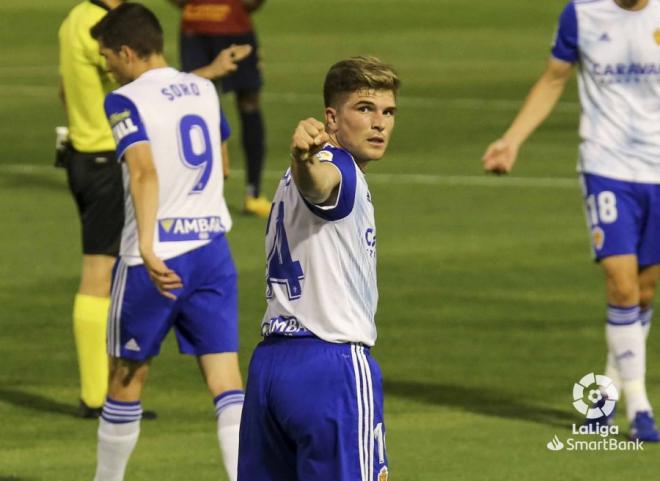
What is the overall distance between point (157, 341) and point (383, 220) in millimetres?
9204

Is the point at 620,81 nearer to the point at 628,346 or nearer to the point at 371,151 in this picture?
the point at 628,346

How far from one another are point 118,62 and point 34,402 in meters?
3.00

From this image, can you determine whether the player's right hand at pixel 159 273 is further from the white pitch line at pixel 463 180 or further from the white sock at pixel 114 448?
the white pitch line at pixel 463 180

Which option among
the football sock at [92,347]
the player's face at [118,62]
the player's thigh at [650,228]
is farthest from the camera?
the football sock at [92,347]

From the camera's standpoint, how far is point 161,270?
8125mm

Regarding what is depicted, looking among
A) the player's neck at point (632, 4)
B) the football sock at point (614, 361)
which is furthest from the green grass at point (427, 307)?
the player's neck at point (632, 4)

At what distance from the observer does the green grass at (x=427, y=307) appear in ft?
32.1

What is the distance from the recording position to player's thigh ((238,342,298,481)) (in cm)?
648

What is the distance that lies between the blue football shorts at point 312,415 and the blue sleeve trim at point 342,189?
459mm

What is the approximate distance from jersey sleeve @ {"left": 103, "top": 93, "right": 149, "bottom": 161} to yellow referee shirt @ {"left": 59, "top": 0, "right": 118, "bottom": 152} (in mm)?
2154

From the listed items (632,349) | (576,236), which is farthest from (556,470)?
(576,236)

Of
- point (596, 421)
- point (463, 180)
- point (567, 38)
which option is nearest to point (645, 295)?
point (596, 421)

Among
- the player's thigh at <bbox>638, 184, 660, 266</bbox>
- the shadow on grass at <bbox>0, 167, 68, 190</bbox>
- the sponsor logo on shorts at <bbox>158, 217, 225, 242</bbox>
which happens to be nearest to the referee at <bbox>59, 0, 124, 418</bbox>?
the sponsor logo on shorts at <bbox>158, 217, 225, 242</bbox>

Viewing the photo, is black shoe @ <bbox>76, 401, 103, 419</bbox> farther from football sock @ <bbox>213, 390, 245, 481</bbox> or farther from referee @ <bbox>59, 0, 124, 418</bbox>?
football sock @ <bbox>213, 390, 245, 481</bbox>
